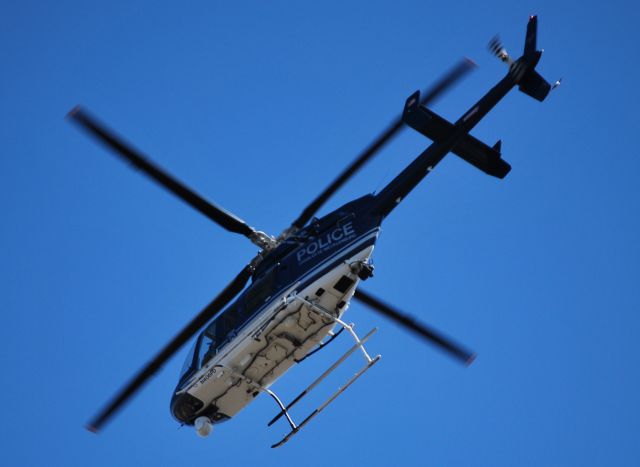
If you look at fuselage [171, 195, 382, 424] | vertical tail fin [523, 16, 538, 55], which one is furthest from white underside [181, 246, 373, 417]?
vertical tail fin [523, 16, 538, 55]

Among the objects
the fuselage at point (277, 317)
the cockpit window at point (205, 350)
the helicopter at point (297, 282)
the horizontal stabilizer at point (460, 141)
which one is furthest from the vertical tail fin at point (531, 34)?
the cockpit window at point (205, 350)

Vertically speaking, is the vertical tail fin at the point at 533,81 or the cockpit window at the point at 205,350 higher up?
the vertical tail fin at the point at 533,81

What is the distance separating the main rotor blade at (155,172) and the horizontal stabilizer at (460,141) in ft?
13.0

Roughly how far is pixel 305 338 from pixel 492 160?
5100 mm

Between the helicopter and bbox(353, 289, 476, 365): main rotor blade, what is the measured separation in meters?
0.02

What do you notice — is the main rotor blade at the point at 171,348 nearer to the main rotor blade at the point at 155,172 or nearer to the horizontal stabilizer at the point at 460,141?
the main rotor blade at the point at 155,172

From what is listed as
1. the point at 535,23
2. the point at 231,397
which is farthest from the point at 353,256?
the point at 535,23

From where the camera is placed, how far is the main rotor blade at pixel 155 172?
19.2m

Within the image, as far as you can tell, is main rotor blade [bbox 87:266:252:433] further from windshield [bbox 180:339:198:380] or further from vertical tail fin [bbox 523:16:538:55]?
vertical tail fin [bbox 523:16:538:55]

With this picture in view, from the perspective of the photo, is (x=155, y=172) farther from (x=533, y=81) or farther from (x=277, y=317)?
(x=533, y=81)

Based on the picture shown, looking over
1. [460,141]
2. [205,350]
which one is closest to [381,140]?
[460,141]

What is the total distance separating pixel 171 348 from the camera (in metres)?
20.7

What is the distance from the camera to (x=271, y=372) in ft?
66.8

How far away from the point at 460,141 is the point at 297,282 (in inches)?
165
